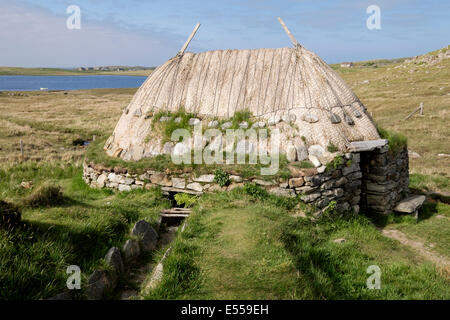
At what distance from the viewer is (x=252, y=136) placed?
→ 973 cm

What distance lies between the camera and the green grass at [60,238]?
167 inches

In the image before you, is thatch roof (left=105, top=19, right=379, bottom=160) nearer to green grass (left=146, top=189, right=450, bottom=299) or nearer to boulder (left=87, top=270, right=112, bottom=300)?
green grass (left=146, top=189, right=450, bottom=299)

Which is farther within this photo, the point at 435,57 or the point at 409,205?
the point at 435,57

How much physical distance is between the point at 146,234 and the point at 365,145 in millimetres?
6342

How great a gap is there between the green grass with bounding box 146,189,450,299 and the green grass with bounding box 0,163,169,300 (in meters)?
1.27

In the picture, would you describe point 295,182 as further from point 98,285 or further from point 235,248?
point 98,285

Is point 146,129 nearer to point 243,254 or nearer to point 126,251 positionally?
point 126,251

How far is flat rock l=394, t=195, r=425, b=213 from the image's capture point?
32.6ft

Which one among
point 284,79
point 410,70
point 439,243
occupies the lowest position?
point 439,243

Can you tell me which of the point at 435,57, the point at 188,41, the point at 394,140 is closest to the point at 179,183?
the point at 188,41

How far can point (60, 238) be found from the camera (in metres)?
5.41

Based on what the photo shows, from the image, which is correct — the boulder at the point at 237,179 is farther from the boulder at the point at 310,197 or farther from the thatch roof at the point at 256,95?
the thatch roof at the point at 256,95
